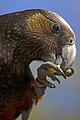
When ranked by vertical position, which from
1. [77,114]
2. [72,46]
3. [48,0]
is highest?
[48,0]

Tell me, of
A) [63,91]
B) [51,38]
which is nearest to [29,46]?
[51,38]

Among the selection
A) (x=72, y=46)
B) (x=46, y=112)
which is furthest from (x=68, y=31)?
(x=46, y=112)

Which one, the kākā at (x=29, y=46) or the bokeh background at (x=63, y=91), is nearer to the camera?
the kākā at (x=29, y=46)

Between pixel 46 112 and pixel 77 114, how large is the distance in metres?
0.17

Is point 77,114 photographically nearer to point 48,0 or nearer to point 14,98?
point 48,0

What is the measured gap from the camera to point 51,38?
0.75 m

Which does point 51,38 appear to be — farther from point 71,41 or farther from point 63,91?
point 63,91

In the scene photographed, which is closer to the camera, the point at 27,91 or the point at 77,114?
the point at 27,91

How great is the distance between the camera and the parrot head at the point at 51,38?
2.44ft

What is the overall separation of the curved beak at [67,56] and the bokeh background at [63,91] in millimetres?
571

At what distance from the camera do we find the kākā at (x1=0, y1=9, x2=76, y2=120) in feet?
2.44

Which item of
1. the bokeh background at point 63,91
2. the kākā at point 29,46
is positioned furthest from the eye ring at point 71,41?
the bokeh background at point 63,91

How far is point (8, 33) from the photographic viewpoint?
76 centimetres

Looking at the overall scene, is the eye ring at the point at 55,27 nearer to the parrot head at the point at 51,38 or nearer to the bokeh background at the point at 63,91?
the parrot head at the point at 51,38
